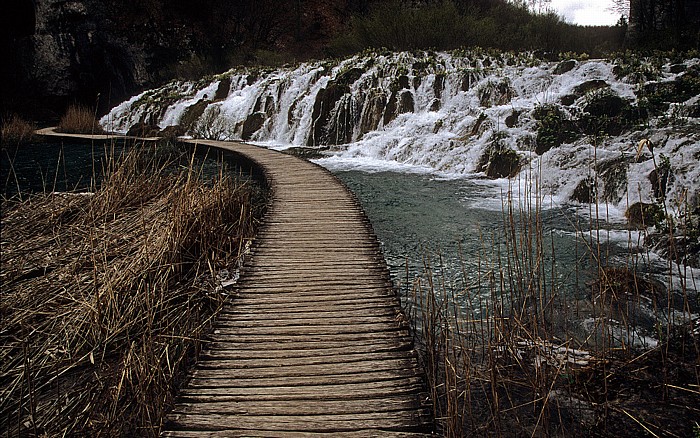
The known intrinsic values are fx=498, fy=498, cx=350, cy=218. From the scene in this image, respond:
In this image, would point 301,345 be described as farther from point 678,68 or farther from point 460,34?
point 460,34

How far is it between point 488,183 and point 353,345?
5146 millimetres

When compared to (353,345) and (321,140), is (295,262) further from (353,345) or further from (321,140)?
(321,140)

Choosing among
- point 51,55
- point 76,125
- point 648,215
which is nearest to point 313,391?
point 648,215

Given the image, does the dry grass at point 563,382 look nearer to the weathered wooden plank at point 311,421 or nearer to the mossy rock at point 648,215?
the weathered wooden plank at point 311,421

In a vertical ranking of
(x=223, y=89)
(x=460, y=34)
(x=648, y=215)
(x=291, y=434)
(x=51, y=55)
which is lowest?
(x=291, y=434)

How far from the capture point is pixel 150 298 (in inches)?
109

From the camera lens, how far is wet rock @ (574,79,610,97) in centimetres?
805

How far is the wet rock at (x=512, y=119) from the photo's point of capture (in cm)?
801

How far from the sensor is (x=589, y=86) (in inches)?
324

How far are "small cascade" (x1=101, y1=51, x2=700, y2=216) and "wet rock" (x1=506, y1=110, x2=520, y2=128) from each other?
0.05ft

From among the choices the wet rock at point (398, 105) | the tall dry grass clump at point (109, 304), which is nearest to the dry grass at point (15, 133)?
the tall dry grass clump at point (109, 304)

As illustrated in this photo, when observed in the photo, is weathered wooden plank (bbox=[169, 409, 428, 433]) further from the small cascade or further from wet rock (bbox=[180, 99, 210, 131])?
wet rock (bbox=[180, 99, 210, 131])

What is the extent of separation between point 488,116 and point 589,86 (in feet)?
5.64

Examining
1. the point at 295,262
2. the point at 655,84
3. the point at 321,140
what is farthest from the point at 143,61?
the point at 295,262
